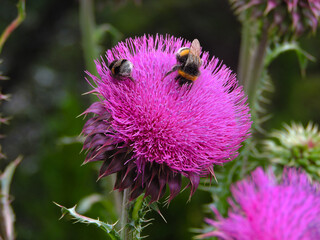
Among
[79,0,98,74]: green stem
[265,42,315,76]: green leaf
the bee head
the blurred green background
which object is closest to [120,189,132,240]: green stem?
the bee head

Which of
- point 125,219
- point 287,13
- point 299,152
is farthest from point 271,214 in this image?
point 287,13

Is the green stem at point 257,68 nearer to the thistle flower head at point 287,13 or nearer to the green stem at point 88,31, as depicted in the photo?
the thistle flower head at point 287,13

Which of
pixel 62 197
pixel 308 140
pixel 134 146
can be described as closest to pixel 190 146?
pixel 134 146

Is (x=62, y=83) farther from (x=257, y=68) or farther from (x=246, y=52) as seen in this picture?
(x=257, y=68)

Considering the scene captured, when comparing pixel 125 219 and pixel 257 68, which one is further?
pixel 257 68

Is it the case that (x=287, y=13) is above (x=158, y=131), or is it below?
above

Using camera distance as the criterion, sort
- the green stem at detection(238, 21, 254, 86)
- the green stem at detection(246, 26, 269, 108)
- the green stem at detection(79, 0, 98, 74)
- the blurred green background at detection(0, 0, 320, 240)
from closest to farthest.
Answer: the green stem at detection(246, 26, 269, 108), the green stem at detection(238, 21, 254, 86), the green stem at detection(79, 0, 98, 74), the blurred green background at detection(0, 0, 320, 240)

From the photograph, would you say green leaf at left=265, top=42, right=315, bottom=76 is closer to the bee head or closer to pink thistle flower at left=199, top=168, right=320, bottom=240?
the bee head

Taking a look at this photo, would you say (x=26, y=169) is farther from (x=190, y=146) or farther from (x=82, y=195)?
(x=190, y=146)
